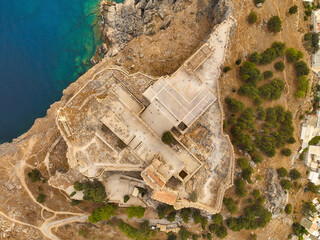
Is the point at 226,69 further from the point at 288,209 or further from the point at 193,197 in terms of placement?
the point at 288,209

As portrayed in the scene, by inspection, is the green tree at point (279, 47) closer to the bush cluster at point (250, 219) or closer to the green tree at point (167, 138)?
the green tree at point (167, 138)

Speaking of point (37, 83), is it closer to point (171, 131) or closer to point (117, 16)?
point (117, 16)

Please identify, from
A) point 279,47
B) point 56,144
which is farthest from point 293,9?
Answer: point 56,144

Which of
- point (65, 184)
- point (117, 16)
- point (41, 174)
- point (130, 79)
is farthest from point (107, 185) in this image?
point (117, 16)

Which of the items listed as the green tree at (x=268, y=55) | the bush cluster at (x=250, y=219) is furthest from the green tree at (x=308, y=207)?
the green tree at (x=268, y=55)

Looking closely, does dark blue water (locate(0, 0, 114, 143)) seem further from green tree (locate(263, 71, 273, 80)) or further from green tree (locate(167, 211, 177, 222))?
green tree (locate(263, 71, 273, 80))

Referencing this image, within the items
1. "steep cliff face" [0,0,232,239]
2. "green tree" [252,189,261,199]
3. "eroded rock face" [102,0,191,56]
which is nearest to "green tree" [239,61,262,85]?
"steep cliff face" [0,0,232,239]
